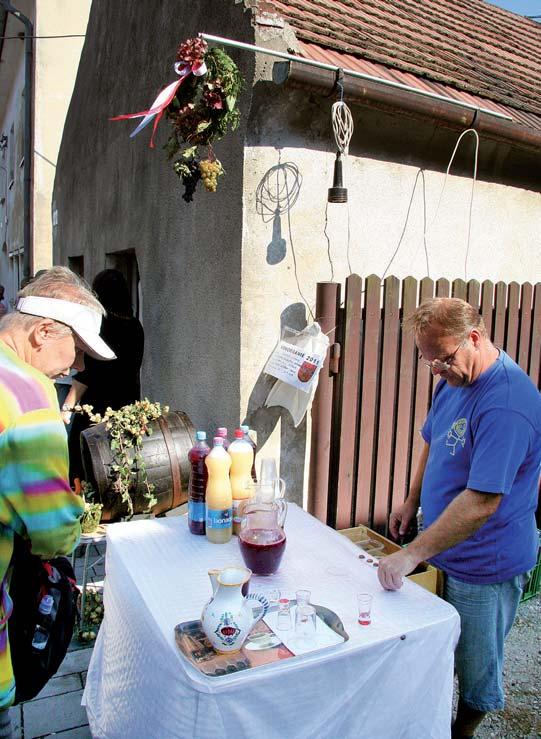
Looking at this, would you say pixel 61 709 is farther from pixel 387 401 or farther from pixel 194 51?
pixel 194 51

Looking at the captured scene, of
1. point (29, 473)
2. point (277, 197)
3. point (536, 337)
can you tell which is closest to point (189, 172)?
point (277, 197)

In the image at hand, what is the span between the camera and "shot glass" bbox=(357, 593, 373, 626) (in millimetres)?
1912

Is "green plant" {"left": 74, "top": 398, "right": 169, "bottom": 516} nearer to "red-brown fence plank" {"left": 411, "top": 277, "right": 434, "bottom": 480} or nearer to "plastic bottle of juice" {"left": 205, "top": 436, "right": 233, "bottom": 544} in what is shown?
"plastic bottle of juice" {"left": 205, "top": 436, "right": 233, "bottom": 544}

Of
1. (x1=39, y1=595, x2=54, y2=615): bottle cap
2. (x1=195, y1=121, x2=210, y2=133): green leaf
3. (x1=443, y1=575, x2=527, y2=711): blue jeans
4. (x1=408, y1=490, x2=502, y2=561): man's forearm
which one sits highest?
(x1=195, y1=121, x2=210, y2=133): green leaf

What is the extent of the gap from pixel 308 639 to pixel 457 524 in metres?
0.74

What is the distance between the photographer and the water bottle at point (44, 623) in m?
1.95

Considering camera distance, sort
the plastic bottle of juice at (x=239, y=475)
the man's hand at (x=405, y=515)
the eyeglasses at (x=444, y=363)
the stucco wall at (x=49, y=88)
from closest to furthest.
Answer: the eyeglasses at (x=444, y=363)
the plastic bottle of juice at (x=239, y=475)
the man's hand at (x=405, y=515)
the stucco wall at (x=49, y=88)

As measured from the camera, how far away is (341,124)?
3.52m

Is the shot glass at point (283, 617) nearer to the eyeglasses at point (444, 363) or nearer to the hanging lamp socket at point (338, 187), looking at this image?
the eyeglasses at point (444, 363)

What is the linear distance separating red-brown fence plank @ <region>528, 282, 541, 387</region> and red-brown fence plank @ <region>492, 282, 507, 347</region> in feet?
1.33

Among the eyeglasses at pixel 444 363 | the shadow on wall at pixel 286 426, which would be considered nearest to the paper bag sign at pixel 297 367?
the shadow on wall at pixel 286 426

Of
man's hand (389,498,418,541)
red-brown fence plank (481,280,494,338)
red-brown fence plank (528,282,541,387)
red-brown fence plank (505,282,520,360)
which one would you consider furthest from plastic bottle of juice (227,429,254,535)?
red-brown fence plank (528,282,541,387)

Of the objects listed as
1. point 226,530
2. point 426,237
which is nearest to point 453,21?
point 426,237

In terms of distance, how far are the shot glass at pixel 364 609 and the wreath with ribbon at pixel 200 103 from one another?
227 cm
